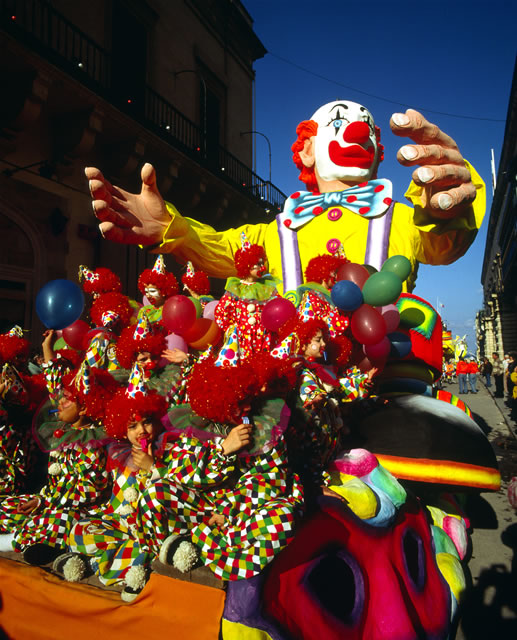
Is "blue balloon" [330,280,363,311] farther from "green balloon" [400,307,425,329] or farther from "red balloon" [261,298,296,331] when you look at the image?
"green balloon" [400,307,425,329]

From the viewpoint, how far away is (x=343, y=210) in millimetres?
3441

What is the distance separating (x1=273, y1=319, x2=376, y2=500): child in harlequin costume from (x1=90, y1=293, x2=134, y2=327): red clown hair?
130 centimetres

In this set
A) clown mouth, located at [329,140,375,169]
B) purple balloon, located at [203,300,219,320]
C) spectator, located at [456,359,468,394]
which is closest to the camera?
purple balloon, located at [203,300,219,320]

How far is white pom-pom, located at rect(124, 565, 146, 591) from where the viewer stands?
174 cm

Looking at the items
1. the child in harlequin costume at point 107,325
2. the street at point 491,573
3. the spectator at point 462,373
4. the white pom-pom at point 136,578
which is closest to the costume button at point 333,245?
the child in harlequin costume at point 107,325

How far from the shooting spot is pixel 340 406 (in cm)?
278

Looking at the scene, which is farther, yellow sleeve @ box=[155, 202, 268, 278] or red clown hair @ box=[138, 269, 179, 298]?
red clown hair @ box=[138, 269, 179, 298]

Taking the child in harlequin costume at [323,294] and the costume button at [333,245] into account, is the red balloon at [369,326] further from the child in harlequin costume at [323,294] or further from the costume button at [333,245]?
the costume button at [333,245]

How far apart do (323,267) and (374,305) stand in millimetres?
484

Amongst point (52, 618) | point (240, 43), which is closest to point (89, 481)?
point (52, 618)

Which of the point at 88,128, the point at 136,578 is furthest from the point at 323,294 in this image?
the point at 88,128

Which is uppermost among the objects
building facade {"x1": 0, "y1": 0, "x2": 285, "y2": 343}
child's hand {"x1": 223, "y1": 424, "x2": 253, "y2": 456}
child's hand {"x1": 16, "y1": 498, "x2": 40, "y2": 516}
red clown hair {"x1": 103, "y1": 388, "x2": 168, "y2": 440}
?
building facade {"x1": 0, "y1": 0, "x2": 285, "y2": 343}

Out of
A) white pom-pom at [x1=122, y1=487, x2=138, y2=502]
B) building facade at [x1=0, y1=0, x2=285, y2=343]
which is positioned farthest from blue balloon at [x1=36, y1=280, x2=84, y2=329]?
building facade at [x1=0, y1=0, x2=285, y2=343]

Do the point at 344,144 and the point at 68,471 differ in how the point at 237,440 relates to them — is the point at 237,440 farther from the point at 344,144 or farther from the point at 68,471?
the point at 344,144
